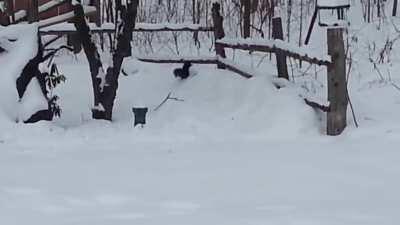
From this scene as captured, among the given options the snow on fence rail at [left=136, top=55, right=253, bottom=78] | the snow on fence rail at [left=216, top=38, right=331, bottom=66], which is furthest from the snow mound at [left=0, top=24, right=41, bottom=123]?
the snow on fence rail at [left=216, top=38, right=331, bottom=66]

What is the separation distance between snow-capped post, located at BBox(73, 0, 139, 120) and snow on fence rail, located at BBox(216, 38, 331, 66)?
1.39 meters

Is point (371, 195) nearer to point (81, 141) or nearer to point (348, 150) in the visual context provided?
point (348, 150)

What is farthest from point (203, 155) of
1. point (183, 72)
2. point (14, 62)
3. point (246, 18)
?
point (246, 18)

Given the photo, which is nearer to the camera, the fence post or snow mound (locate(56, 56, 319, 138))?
the fence post

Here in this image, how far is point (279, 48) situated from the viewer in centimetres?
891

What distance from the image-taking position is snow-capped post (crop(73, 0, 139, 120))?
8.87m

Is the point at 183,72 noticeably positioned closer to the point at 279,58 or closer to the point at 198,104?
the point at 198,104

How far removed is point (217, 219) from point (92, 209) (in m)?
0.89

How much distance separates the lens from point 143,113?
8.75 metres

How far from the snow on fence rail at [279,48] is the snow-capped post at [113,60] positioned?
1.39 metres

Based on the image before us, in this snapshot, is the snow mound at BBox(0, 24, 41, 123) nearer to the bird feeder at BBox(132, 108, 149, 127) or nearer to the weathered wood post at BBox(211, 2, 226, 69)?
the bird feeder at BBox(132, 108, 149, 127)

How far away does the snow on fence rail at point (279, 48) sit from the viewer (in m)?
8.09

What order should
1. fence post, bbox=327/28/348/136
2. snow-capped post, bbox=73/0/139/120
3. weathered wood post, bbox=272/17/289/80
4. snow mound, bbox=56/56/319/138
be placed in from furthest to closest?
weathered wood post, bbox=272/17/289/80, snow-capped post, bbox=73/0/139/120, snow mound, bbox=56/56/319/138, fence post, bbox=327/28/348/136

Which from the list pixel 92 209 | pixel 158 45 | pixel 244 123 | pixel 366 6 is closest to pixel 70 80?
pixel 244 123
